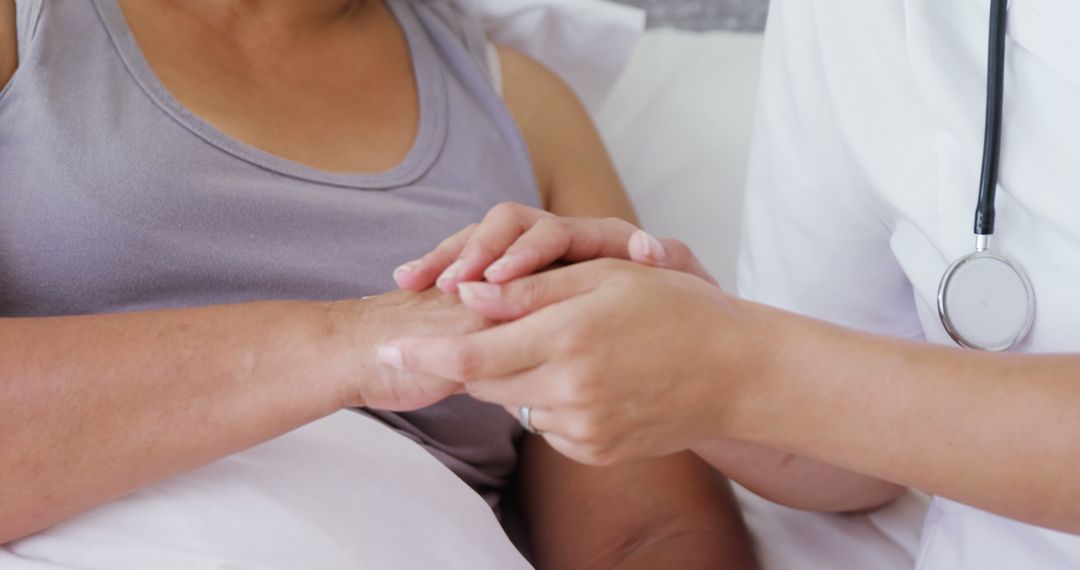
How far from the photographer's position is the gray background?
179cm

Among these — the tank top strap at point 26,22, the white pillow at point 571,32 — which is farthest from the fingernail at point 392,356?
the white pillow at point 571,32

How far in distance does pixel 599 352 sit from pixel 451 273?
14 cm

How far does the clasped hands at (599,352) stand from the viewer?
71 centimetres

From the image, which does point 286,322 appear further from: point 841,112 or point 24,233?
point 841,112

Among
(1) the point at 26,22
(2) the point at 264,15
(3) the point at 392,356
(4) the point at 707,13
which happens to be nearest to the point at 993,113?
(3) the point at 392,356

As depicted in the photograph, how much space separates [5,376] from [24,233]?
181 millimetres

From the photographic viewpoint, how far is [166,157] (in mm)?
990

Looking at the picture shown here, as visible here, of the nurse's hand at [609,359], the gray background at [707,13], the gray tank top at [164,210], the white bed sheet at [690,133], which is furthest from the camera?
the gray background at [707,13]

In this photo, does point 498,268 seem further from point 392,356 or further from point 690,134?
point 690,134

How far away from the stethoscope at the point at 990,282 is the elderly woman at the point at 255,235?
1.02 ft

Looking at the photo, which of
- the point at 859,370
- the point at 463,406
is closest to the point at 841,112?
the point at 859,370

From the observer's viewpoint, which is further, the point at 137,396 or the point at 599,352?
the point at 137,396

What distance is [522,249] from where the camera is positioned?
80cm

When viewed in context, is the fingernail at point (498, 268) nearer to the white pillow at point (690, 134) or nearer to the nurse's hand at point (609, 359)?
the nurse's hand at point (609, 359)
